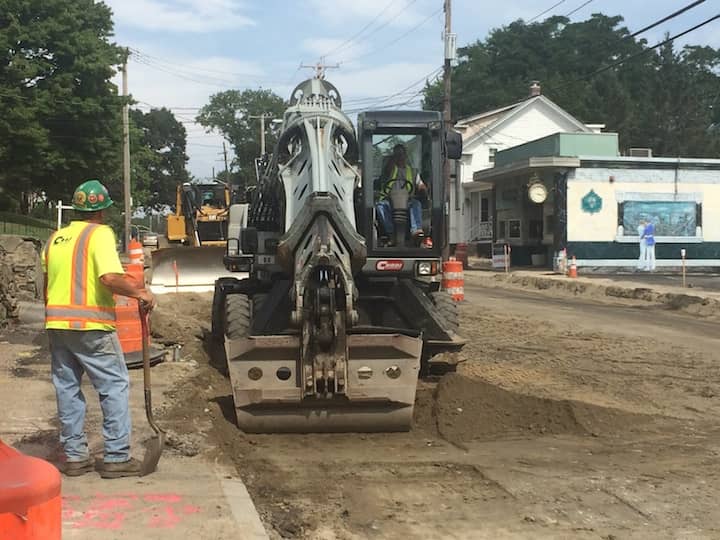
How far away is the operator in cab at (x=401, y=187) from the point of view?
27.5 feet

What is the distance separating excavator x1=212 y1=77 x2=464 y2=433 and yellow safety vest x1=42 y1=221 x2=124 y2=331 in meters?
1.72

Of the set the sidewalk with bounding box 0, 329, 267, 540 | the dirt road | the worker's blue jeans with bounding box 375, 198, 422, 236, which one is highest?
the worker's blue jeans with bounding box 375, 198, 422, 236

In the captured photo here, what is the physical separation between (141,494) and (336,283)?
2.63 m

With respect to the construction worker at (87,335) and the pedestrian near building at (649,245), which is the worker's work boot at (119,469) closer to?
the construction worker at (87,335)

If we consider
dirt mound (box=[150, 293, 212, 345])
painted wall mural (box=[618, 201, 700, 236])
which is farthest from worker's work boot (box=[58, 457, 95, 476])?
painted wall mural (box=[618, 201, 700, 236])

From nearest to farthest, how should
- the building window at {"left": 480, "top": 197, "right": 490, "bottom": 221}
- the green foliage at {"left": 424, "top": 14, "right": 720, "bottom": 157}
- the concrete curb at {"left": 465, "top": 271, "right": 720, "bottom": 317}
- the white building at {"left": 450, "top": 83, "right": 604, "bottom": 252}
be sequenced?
the concrete curb at {"left": 465, "top": 271, "right": 720, "bottom": 317}
the building window at {"left": 480, "top": 197, "right": 490, "bottom": 221}
the white building at {"left": 450, "top": 83, "right": 604, "bottom": 252}
the green foliage at {"left": 424, "top": 14, "right": 720, "bottom": 157}

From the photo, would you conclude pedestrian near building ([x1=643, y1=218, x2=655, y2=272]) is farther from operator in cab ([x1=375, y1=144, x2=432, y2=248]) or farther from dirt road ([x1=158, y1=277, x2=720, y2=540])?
operator in cab ([x1=375, y1=144, x2=432, y2=248])

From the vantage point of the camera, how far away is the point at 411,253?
8273 mm

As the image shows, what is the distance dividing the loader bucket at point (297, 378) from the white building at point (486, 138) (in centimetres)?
4053

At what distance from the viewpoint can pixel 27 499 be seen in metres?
2.12

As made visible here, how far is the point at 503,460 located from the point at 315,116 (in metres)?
3.86

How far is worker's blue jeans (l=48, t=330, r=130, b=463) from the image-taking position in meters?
5.16

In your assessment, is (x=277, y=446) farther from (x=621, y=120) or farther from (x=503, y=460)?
(x=621, y=120)

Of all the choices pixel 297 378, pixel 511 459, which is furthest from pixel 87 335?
pixel 511 459
